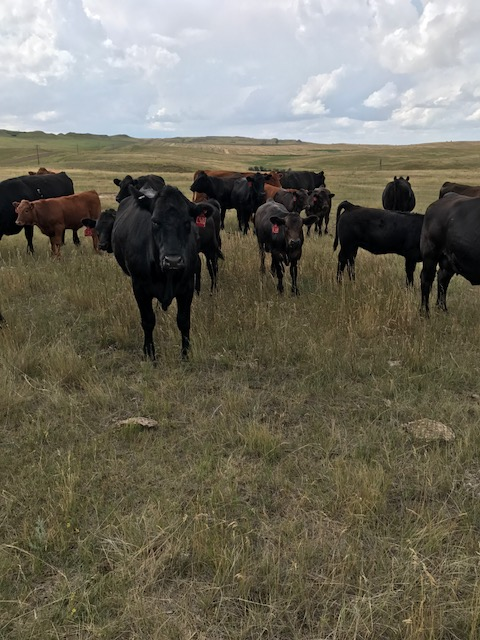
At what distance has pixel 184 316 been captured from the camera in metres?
5.84

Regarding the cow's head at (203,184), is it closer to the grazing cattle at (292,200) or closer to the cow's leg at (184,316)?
the grazing cattle at (292,200)

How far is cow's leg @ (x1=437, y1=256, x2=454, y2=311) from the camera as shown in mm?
7141

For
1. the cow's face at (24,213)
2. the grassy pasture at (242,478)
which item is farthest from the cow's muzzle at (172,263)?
the cow's face at (24,213)

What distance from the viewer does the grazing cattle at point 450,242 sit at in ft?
20.7

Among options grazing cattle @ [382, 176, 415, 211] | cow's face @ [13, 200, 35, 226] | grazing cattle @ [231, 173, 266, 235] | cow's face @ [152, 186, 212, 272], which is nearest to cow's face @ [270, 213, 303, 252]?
cow's face @ [152, 186, 212, 272]

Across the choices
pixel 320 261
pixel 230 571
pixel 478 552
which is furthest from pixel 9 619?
pixel 320 261

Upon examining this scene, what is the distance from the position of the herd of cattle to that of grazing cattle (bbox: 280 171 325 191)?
7.80 metres

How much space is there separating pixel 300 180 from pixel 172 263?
21.2m

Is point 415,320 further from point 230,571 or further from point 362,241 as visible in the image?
point 230,571

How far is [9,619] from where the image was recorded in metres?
2.33

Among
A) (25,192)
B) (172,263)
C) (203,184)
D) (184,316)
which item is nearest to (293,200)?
(203,184)

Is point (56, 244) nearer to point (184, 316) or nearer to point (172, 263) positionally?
point (184, 316)

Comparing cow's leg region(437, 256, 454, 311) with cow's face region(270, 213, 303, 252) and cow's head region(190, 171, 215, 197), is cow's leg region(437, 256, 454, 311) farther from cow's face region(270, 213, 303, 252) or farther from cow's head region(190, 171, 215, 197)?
cow's head region(190, 171, 215, 197)

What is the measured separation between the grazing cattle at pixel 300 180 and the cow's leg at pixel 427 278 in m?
17.5
